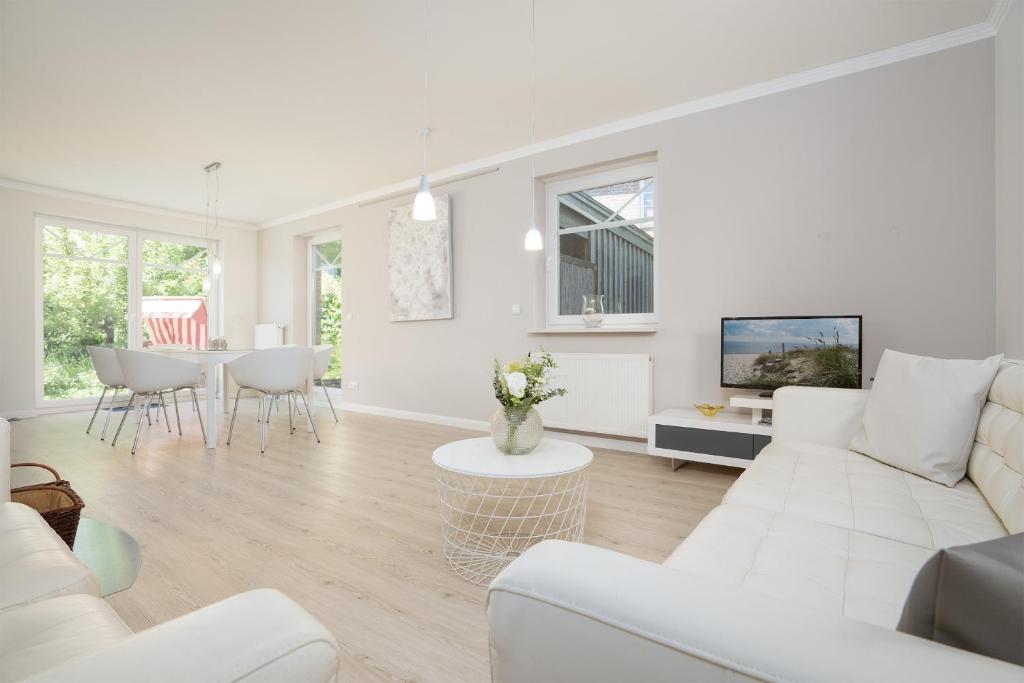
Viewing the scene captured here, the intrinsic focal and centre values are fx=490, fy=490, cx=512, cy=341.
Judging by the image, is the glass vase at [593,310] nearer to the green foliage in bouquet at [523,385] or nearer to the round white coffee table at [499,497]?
the round white coffee table at [499,497]

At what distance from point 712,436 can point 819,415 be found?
2.57 ft

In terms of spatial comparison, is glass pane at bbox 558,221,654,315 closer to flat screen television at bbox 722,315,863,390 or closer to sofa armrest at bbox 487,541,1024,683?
flat screen television at bbox 722,315,863,390

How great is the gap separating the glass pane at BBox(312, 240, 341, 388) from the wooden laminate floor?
7.57ft

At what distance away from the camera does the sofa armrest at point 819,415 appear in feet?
7.09

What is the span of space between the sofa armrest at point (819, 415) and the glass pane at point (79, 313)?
23.1 feet

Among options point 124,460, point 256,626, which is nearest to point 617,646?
point 256,626

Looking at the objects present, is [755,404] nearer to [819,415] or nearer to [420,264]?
[819,415]

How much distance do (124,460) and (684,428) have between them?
3.82 m

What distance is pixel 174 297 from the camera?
6461 mm

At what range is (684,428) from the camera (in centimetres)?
306

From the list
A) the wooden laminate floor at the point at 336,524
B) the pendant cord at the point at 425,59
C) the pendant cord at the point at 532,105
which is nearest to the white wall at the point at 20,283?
the wooden laminate floor at the point at 336,524

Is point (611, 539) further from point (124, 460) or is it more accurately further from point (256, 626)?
point (124, 460)

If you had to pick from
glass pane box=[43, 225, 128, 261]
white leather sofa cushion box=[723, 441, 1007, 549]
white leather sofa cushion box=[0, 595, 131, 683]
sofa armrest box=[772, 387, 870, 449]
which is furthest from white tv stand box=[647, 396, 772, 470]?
glass pane box=[43, 225, 128, 261]

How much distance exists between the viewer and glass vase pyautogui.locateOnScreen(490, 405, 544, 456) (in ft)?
6.49
